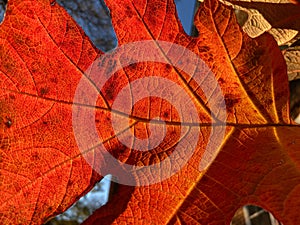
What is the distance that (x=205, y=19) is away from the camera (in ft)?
1.51

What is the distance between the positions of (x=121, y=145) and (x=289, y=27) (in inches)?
12.0

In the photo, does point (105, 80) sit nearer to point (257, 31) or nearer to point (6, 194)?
point (6, 194)

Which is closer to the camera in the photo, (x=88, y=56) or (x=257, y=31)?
(x=88, y=56)

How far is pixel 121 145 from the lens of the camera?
0.47 m

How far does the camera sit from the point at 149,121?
0.48 m

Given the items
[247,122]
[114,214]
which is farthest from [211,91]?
[114,214]

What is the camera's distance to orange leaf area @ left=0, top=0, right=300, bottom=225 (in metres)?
0.45

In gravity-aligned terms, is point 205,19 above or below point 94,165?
above

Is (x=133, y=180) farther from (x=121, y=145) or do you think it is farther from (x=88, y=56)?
(x=88, y=56)

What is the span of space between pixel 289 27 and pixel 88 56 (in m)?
0.30

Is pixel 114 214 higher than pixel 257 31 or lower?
lower

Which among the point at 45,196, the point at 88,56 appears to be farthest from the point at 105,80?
the point at 45,196

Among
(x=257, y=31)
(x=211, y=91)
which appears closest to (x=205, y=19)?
(x=211, y=91)

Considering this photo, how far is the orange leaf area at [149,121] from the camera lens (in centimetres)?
45
